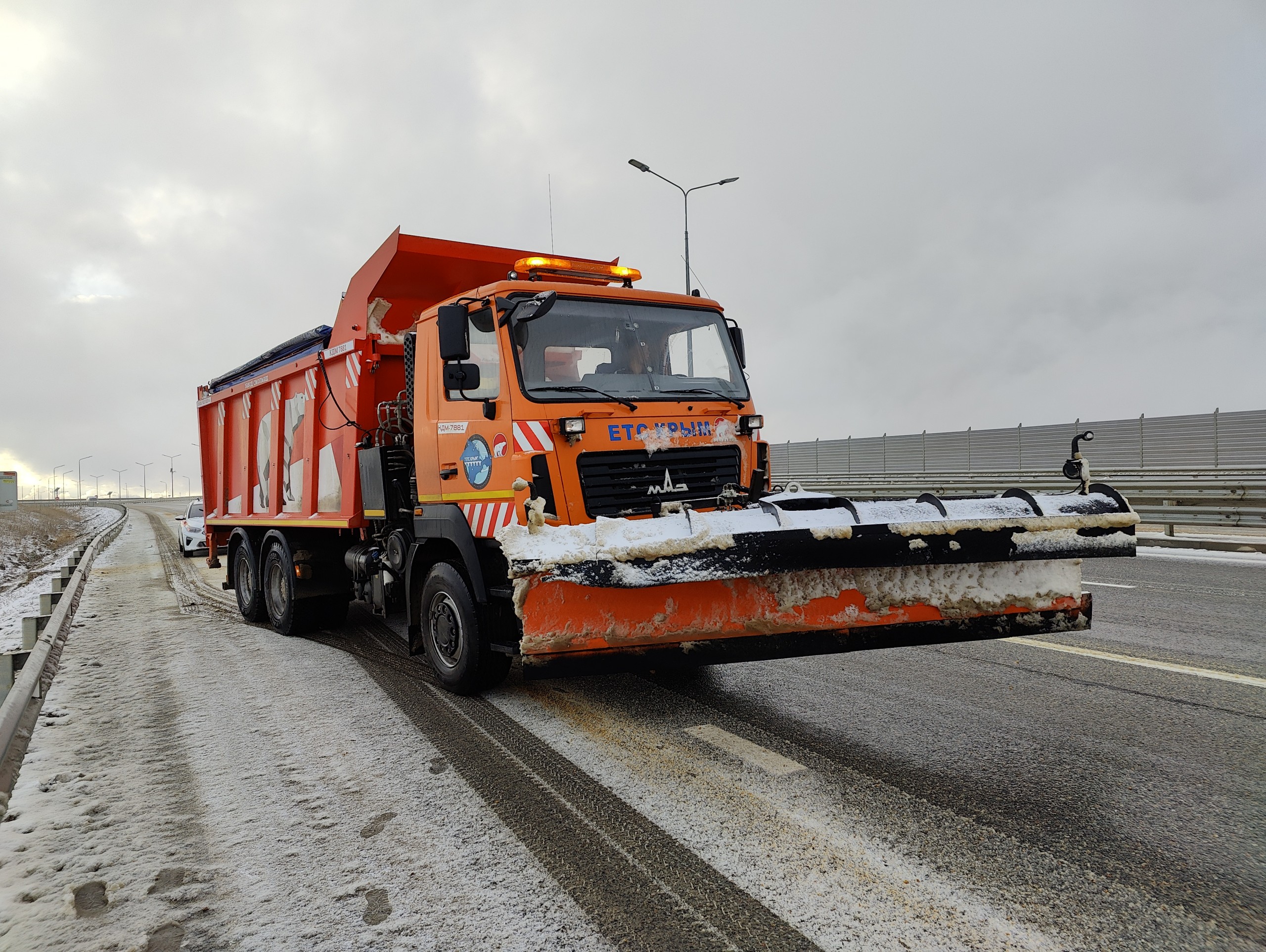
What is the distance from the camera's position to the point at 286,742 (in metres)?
4.23

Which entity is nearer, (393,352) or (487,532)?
(487,532)

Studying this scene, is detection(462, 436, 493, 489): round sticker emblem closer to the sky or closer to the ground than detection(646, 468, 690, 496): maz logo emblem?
closer to the sky

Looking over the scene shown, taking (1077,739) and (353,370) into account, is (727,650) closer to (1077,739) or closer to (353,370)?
(1077,739)

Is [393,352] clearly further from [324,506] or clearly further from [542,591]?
[542,591]

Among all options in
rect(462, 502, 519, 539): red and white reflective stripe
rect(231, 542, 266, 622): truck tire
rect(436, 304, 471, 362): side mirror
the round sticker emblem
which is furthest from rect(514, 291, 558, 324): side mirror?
rect(231, 542, 266, 622): truck tire

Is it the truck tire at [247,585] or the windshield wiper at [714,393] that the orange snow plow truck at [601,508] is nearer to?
the windshield wiper at [714,393]

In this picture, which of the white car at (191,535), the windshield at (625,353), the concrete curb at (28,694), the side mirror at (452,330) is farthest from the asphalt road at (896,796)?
the white car at (191,535)

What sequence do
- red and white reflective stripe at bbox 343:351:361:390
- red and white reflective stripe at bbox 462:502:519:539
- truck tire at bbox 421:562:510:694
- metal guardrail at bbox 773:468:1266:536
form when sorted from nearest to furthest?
red and white reflective stripe at bbox 462:502:519:539, truck tire at bbox 421:562:510:694, red and white reflective stripe at bbox 343:351:361:390, metal guardrail at bbox 773:468:1266:536

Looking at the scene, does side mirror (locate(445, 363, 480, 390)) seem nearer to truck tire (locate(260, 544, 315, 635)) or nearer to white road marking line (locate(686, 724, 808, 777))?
white road marking line (locate(686, 724, 808, 777))

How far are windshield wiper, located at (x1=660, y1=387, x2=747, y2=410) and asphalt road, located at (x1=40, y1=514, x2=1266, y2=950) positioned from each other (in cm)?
183

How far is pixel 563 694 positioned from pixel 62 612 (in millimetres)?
6335

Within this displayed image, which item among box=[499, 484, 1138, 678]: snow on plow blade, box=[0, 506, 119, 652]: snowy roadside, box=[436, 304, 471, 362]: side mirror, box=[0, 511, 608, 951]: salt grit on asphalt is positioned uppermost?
box=[436, 304, 471, 362]: side mirror

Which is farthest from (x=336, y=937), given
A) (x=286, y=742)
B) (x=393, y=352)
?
(x=393, y=352)

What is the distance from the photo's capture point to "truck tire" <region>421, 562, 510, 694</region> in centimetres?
474
